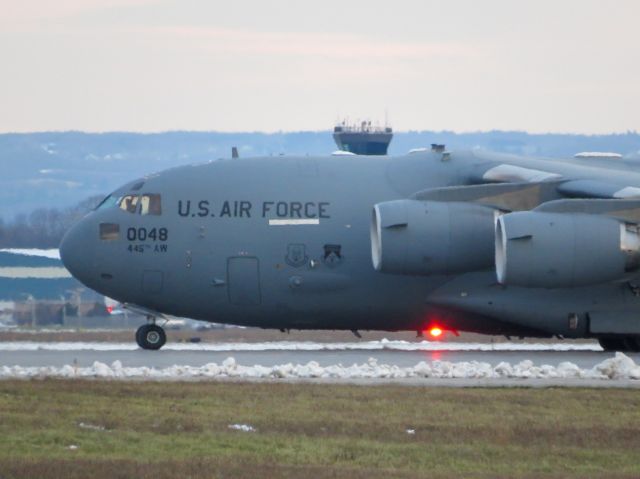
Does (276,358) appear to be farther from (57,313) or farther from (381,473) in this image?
(57,313)

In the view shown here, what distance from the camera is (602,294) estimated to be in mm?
26188

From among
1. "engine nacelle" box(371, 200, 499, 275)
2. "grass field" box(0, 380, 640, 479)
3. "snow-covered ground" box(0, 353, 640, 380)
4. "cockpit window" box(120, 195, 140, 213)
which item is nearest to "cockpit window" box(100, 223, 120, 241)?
"cockpit window" box(120, 195, 140, 213)

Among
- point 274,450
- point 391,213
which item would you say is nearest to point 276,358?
point 391,213

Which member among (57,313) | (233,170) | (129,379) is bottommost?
(57,313)

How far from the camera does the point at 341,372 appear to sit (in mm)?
21484

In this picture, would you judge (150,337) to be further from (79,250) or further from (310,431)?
(310,431)

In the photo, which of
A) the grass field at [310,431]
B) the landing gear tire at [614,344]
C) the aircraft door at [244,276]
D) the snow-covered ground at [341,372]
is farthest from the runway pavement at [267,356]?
the grass field at [310,431]

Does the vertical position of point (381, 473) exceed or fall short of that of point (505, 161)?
it falls short

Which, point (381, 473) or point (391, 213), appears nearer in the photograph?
point (381, 473)

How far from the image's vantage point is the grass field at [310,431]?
1409cm

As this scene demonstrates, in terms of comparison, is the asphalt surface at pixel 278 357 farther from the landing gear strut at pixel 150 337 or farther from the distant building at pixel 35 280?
the distant building at pixel 35 280

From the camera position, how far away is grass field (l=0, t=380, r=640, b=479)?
1409 cm

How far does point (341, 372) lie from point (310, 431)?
211 inches

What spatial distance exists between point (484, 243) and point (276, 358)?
3575 millimetres
